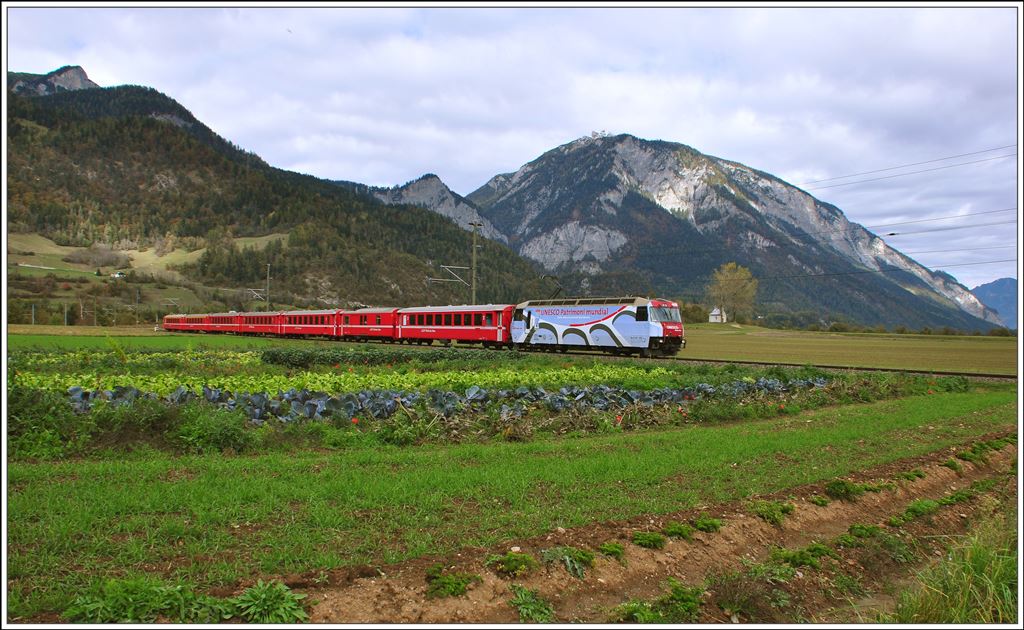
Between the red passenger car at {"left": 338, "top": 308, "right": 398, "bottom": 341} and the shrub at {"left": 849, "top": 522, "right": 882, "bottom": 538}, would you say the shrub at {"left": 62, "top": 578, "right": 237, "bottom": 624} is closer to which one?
Answer: the shrub at {"left": 849, "top": 522, "right": 882, "bottom": 538}

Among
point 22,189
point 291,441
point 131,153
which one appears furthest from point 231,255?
point 291,441

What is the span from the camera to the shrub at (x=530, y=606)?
4645 millimetres

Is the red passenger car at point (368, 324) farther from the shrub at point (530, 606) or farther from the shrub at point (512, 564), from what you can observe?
the shrub at point (530, 606)

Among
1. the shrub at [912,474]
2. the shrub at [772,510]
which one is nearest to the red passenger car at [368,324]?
the shrub at [912,474]

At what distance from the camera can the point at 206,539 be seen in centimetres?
544

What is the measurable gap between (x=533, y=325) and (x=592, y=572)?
3114 centimetres

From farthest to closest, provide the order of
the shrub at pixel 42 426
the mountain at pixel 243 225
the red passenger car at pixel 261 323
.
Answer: the mountain at pixel 243 225
the red passenger car at pixel 261 323
the shrub at pixel 42 426

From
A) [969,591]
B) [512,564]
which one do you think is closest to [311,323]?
[512,564]

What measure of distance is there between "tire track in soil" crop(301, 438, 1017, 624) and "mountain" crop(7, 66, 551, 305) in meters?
129

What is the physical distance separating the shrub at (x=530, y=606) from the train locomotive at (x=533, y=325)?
26.9 m

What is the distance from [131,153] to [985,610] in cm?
23956

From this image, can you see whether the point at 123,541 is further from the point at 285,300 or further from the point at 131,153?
the point at 131,153

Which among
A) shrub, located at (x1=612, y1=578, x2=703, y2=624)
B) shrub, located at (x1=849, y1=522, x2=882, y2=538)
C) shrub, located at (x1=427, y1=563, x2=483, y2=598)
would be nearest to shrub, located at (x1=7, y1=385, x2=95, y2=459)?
shrub, located at (x1=427, y1=563, x2=483, y2=598)

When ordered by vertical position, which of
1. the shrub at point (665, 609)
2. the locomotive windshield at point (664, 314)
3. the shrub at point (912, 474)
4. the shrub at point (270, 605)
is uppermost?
the locomotive windshield at point (664, 314)
